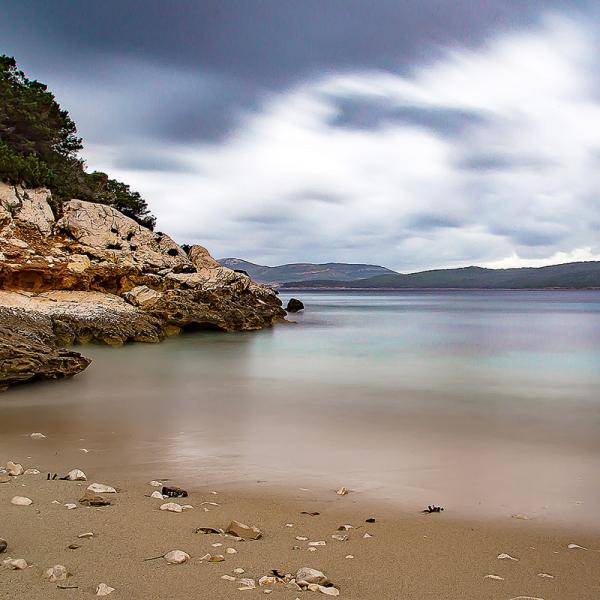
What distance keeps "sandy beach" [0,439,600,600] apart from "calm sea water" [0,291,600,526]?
555 millimetres

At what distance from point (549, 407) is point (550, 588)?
708 cm

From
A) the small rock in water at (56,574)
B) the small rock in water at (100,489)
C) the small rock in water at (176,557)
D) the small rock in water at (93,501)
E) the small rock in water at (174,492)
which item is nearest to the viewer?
the small rock in water at (56,574)

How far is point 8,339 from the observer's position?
9.84 metres

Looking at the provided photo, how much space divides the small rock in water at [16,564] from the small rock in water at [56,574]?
0.17m

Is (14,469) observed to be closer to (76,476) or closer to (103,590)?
(76,476)

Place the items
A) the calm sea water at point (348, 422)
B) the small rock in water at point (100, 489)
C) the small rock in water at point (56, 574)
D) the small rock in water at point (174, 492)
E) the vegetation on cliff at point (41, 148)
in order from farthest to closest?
the vegetation on cliff at point (41, 148) → the calm sea water at point (348, 422) → the small rock in water at point (174, 492) → the small rock in water at point (100, 489) → the small rock in water at point (56, 574)

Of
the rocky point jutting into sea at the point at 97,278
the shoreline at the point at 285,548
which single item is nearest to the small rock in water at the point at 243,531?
the shoreline at the point at 285,548

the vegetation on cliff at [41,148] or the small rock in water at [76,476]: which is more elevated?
the vegetation on cliff at [41,148]

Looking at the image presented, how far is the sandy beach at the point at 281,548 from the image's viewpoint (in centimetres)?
319

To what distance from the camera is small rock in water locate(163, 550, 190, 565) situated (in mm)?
3434

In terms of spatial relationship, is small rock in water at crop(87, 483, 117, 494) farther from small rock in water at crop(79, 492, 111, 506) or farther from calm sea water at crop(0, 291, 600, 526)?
calm sea water at crop(0, 291, 600, 526)

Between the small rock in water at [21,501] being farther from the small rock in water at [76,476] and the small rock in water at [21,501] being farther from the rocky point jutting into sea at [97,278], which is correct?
the rocky point jutting into sea at [97,278]

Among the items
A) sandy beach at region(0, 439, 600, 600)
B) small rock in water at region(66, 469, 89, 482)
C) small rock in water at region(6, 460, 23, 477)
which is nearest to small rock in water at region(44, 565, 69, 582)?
sandy beach at region(0, 439, 600, 600)

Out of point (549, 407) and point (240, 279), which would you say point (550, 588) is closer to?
point (549, 407)
